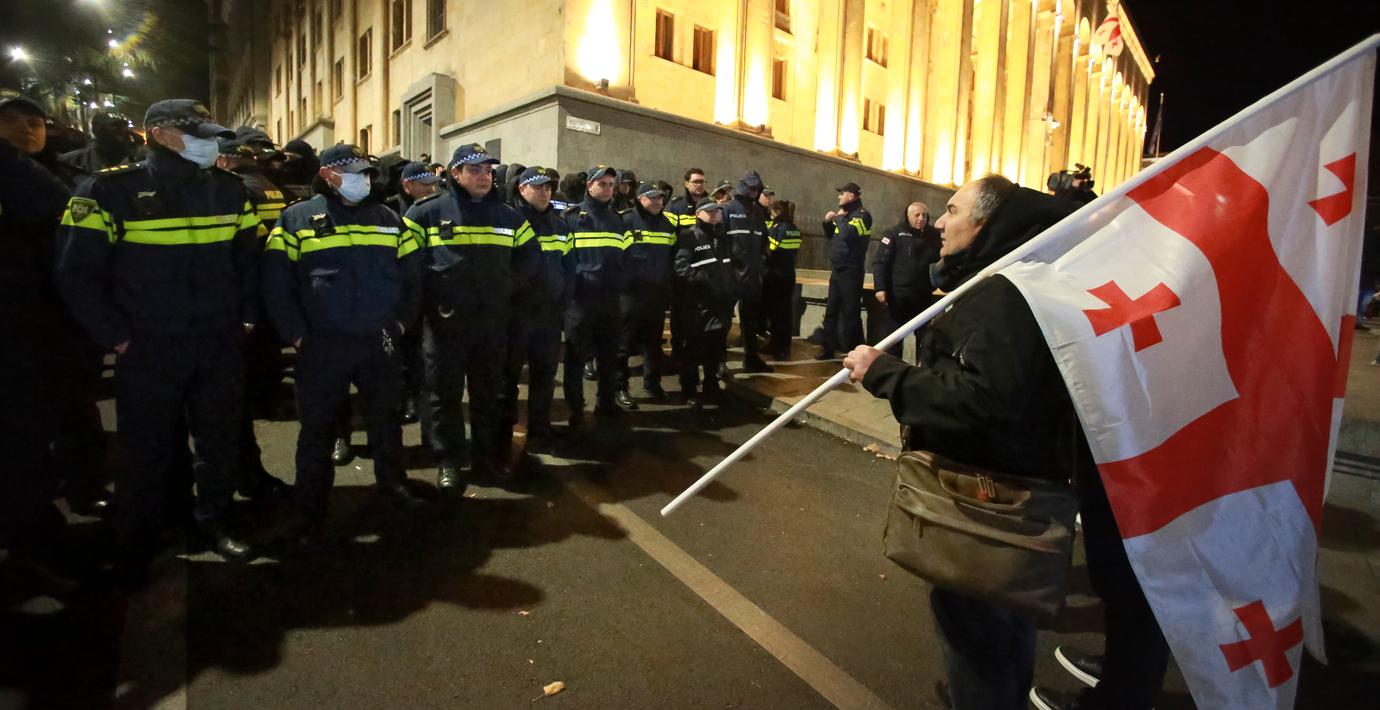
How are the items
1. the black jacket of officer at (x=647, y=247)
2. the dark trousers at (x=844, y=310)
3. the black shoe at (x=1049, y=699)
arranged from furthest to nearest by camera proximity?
the dark trousers at (x=844, y=310), the black jacket of officer at (x=647, y=247), the black shoe at (x=1049, y=699)

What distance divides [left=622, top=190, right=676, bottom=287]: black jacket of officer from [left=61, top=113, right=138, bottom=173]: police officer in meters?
3.88

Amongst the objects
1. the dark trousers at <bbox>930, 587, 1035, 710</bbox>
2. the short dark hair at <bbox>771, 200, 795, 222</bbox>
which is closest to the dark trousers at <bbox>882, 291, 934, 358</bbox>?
the short dark hair at <bbox>771, 200, 795, 222</bbox>

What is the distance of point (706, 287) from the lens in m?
6.95

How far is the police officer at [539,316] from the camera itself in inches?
201

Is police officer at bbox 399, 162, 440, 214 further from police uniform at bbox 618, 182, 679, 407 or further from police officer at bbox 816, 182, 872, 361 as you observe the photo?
police officer at bbox 816, 182, 872, 361

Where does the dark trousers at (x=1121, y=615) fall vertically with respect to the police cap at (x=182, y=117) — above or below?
below

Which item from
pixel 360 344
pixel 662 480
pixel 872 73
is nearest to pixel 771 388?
pixel 662 480

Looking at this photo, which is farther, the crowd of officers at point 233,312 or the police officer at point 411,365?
the police officer at point 411,365

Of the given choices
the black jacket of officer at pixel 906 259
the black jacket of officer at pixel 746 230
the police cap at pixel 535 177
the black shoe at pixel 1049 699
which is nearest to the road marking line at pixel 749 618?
the black shoe at pixel 1049 699

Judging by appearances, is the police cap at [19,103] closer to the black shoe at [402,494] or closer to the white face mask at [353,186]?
the white face mask at [353,186]

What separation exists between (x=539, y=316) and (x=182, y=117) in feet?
8.03

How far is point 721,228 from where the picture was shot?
7211mm

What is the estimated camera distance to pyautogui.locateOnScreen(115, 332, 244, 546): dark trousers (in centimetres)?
329

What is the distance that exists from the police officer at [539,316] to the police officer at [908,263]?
149 inches
